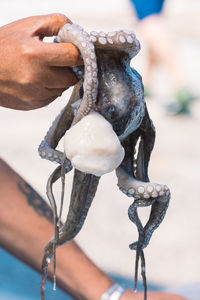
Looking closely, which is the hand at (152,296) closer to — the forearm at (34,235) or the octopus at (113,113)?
the forearm at (34,235)

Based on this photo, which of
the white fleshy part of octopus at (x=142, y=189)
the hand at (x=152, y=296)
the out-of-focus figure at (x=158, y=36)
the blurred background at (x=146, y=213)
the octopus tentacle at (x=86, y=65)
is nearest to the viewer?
the octopus tentacle at (x=86, y=65)

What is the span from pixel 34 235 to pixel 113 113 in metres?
0.74

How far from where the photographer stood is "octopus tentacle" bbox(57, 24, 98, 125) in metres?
1.01

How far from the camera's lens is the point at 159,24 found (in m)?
4.55

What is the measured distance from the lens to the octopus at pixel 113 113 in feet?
3.38

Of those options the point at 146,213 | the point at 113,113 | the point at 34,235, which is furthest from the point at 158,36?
the point at 113,113

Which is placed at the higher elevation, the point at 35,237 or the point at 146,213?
the point at 35,237

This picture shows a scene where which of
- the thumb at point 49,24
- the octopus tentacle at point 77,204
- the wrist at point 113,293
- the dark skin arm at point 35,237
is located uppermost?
the thumb at point 49,24

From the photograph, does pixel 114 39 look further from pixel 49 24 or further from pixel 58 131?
pixel 58 131

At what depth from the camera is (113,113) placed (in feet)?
3.50

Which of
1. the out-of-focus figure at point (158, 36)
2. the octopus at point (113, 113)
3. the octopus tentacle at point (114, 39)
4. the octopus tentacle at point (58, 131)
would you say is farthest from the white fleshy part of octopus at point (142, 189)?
the out-of-focus figure at point (158, 36)

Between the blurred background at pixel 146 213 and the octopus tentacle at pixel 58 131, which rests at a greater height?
the octopus tentacle at pixel 58 131

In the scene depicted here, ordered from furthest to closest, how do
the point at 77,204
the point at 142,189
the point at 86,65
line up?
the point at 77,204
the point at 142,189
the point at 86,65

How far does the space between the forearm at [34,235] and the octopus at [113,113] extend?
0.43m
